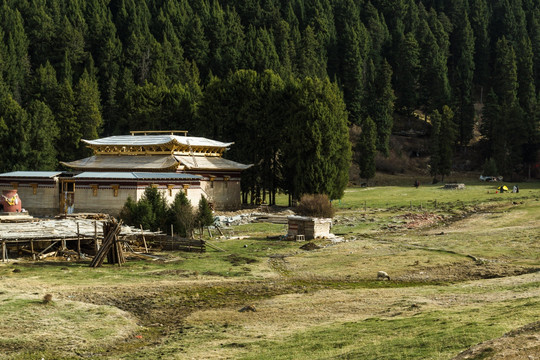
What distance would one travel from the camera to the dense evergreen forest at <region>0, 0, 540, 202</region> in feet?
244

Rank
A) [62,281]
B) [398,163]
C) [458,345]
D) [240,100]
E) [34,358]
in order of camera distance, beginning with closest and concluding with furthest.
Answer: [458,345], [34,358], [62,281], [240,100], [398,163]

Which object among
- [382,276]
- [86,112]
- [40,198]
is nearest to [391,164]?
[86,112]

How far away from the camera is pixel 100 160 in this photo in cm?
7100

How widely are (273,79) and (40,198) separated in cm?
2869

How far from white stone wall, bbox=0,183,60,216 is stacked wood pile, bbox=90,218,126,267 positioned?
22.8 m

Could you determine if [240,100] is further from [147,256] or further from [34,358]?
[34,358]

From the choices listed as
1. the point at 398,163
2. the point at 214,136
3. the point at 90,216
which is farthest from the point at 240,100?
the point at 398,163

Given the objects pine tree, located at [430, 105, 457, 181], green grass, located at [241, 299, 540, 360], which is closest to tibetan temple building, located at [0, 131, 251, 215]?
green grass, located at [241, 299, 540, 360]

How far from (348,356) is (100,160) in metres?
54.9

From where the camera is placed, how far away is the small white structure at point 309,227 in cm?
4950

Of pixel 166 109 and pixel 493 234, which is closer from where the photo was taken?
pixel 493 234

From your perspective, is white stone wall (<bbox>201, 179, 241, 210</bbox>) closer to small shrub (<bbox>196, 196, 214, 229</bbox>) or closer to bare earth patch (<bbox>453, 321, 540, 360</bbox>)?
small shrub (<bbox>196, 196, 214, 229</bbox>)

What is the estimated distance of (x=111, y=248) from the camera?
1534 inches

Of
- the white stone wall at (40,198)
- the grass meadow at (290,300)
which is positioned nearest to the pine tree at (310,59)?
the white stone wall at (40,198)
